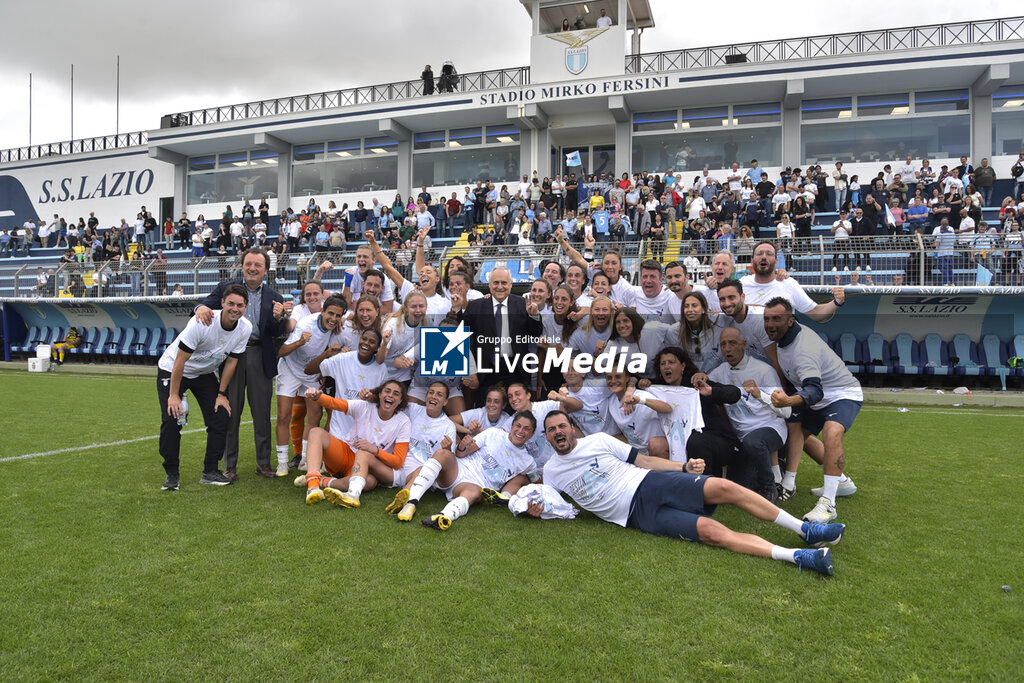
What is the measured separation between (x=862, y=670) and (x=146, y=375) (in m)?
18.9

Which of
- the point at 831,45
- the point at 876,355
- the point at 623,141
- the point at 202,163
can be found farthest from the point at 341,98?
the point at 876,355

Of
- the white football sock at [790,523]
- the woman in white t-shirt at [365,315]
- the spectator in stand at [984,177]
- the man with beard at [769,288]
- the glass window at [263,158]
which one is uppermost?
the glass window at [263,158]

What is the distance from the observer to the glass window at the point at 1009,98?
20.5 m

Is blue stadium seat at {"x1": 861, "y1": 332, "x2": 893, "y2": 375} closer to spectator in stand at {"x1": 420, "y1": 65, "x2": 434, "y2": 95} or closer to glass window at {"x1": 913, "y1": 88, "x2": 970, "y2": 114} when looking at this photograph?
glass window at {"x1": 913, "y1": 88, "x2": 970, "y2": 114}

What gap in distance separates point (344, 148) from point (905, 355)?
21.6 metres

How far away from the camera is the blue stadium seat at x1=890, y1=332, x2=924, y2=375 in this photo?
1412cm

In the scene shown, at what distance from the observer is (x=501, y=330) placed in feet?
20.8

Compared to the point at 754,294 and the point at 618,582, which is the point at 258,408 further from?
the point at 754,294

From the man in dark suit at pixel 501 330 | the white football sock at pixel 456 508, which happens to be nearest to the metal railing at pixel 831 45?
the man in dark suit at pixel 501 330

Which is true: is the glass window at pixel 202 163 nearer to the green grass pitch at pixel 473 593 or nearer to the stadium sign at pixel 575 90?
the stadium sign at pixel 575 90

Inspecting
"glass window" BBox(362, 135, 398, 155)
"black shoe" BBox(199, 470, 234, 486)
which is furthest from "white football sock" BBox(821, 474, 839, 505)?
"glass window" BBox(362, 135, 398, 155)

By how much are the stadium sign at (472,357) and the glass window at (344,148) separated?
22779 mm

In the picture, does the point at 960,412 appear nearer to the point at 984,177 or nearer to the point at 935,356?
the point at 935,356

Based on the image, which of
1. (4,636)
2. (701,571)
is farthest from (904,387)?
(4,636)
